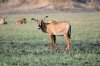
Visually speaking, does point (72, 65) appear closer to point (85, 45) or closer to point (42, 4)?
point (85, 45)

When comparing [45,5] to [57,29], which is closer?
[57,29]

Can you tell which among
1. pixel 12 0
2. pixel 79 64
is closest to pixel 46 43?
pixel 79 64

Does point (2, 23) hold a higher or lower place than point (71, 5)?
higher

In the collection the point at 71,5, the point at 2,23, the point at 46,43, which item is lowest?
the point at 71,5

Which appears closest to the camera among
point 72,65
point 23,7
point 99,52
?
point 72,65

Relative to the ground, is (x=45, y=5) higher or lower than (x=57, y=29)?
lower

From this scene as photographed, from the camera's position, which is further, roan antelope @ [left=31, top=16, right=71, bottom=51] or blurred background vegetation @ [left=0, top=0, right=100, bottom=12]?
blurred background vegetation @ [left=0, top=0, right=100, bottom=12]

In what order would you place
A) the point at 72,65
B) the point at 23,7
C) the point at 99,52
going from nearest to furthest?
the point at 72,65 < the point at 99,52 < the point at 23,7

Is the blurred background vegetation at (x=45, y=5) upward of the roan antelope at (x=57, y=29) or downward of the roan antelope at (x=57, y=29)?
downward

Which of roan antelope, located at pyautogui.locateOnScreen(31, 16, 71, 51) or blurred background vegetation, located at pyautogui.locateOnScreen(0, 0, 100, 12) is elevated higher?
roan antelope, located at pyautogui.locateOnScreen(31, 16, 71, 51)

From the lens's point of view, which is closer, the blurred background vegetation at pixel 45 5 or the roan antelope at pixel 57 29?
the roan antelope at pixel 57 29

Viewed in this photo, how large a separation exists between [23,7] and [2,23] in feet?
64.4

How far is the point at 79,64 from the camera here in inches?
383

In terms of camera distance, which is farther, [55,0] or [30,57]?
[55,0]
